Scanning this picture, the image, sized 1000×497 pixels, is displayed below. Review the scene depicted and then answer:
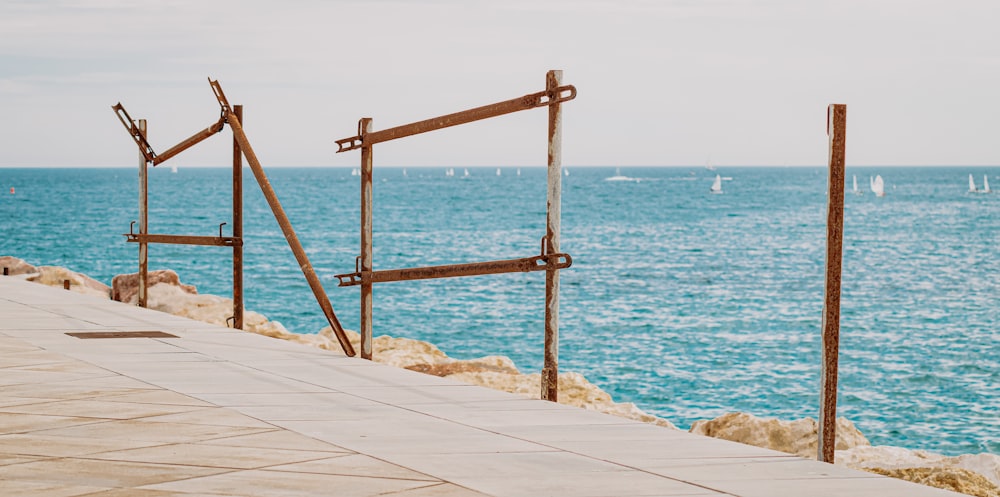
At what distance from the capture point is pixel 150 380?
759 centimetres

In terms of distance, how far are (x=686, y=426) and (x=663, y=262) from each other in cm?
3507

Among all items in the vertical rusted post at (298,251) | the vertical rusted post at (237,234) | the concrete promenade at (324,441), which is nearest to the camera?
the concrete promenade at (324,441)

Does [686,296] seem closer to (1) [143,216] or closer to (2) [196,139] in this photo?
(1) [143,216]

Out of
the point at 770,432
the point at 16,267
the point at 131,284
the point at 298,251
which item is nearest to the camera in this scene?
the point at 298,251

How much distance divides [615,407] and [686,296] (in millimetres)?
27985

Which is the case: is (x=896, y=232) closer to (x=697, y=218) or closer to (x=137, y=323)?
(x=697, y=218)

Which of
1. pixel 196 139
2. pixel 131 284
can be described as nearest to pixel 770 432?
pixel 196 139

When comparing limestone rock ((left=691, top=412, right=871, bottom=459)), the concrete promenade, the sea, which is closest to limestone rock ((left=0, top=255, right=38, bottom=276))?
the sea

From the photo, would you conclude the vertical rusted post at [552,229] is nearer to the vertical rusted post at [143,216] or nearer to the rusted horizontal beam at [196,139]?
the rusted horizontal beam at [196,139]

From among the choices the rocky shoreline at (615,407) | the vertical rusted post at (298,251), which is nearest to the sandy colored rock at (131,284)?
the rocky shoreline at (615,407)

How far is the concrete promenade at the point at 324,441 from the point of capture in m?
4.86

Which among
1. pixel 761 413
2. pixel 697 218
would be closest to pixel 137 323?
pixel 761 413

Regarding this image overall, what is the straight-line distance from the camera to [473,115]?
7.50 metres

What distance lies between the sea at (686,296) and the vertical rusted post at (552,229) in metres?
5.67
